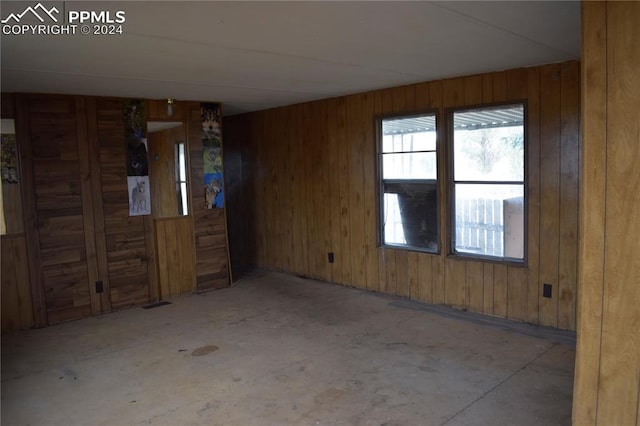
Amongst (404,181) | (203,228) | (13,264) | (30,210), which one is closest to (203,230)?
(203,228)

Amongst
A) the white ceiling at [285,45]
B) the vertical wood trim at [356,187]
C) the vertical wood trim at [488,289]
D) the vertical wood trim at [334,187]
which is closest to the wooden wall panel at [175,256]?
the white ceiling at [285,45]

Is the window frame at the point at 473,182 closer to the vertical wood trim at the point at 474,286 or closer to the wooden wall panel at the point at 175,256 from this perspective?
the vertical wood trim at the point at 474,286

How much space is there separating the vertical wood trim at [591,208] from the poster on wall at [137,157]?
4.49 m

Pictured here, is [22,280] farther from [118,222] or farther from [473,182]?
[473,182]

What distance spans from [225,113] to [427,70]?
12.1 feet

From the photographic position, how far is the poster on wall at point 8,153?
4.50 m

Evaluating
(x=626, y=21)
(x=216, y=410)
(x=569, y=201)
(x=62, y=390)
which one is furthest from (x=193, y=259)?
(x=626, y=21)

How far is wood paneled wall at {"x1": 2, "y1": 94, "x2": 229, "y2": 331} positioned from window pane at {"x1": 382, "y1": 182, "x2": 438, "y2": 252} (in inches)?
93.2

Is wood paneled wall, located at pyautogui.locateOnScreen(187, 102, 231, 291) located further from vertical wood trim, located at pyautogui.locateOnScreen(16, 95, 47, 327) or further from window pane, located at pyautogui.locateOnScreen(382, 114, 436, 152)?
window pane, located at pyautogui.locateOnScreen(382, 114, 436, 152)

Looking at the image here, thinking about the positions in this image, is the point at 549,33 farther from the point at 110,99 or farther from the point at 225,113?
the point at 225,113

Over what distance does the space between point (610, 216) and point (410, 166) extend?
313cm

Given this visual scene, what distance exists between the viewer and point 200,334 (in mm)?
4355

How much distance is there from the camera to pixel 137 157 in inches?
208

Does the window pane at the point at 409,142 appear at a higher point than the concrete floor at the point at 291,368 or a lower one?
higher
